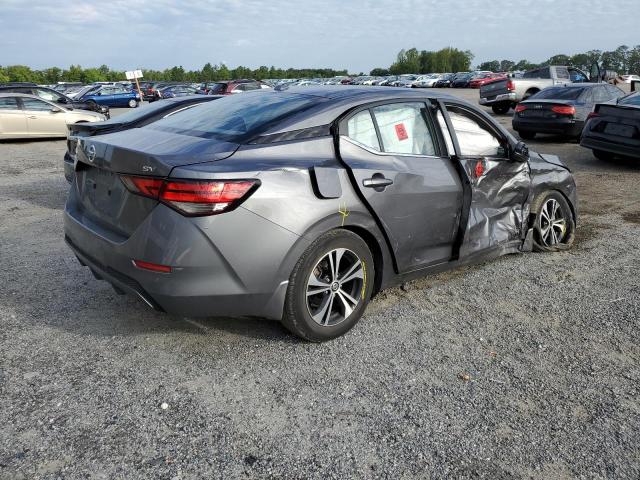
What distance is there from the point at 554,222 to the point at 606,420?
2.91 m

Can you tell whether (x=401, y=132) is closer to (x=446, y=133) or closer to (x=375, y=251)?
(x=446, y=133)

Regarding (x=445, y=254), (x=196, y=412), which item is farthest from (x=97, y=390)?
(x=445, y=254)

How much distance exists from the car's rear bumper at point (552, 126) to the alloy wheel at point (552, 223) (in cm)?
830

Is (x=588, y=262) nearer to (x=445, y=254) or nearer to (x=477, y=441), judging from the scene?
(x=445, y=254)

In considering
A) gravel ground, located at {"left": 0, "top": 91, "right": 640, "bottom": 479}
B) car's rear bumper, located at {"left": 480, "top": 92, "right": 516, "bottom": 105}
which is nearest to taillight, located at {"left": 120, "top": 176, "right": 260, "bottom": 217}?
gravel ground, located at {"left": 0, "top": 91, "right": 640, "bottom": 479}

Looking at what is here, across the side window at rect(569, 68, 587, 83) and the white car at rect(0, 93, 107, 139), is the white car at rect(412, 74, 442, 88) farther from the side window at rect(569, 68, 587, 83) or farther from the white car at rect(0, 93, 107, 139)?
the white car at rect(0, 93, 107, 139)

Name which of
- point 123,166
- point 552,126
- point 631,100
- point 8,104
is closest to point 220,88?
point 8,104

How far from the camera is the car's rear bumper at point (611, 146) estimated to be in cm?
927

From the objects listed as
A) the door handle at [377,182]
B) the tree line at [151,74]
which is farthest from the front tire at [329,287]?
the tree line at [151,74]

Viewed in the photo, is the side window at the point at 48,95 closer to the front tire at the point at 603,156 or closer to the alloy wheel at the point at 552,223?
the front tire at the point at 603,156

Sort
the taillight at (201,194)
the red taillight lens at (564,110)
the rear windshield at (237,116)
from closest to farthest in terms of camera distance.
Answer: the taillight at (201,194) < the rear windshield at (237,116) < the red taillight lens at (564,110)

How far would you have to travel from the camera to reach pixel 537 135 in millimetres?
15305

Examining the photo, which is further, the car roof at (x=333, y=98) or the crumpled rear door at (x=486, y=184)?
the crumpled rear door at (x=486, y=184)

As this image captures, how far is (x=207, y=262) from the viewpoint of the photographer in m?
2.98
